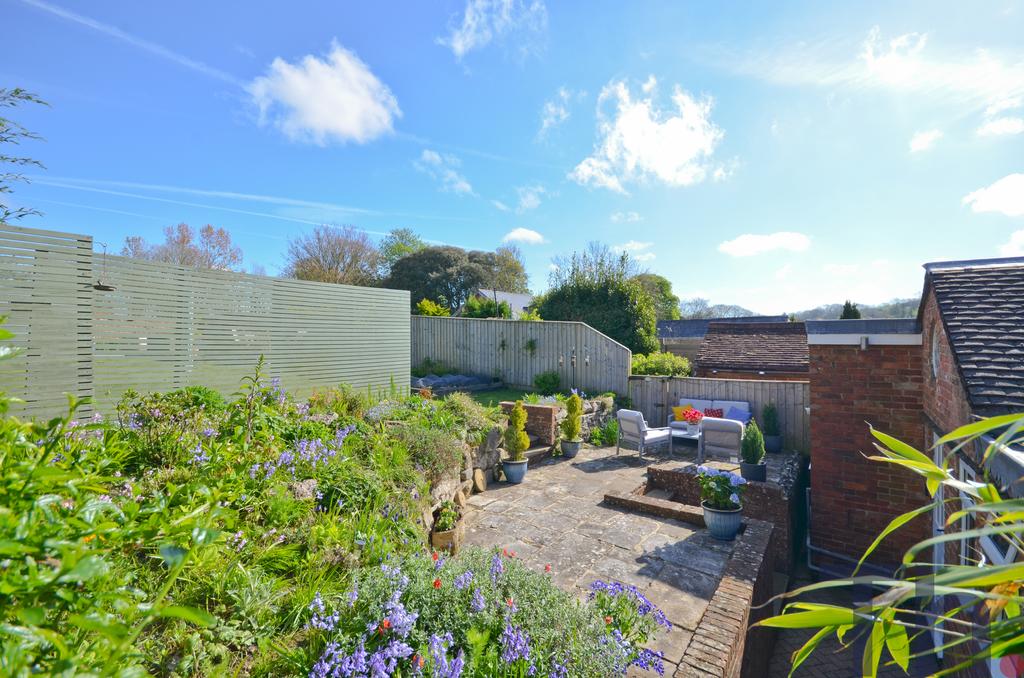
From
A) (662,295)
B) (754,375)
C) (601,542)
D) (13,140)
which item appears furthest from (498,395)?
(662,295)

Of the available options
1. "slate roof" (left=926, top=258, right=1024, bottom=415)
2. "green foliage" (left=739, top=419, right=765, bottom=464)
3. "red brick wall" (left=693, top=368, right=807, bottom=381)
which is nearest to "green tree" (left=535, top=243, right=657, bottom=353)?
"red brick wall" (left=693, top=368, right=807, bottom=381)

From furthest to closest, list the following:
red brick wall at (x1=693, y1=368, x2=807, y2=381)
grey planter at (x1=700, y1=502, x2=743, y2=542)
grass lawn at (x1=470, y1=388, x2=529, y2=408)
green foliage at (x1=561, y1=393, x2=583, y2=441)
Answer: grass lawn at (x1=470, y1=388, x2=529, y2=408) < red brick wall at (x1=693, y1=368, x2=807, y2=381) < green foliage at (x1=561, y1=393, x2=583, y2=441) < grey planter at (x1=700, y1=502, x2=743, y2=542)

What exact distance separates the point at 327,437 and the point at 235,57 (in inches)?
225

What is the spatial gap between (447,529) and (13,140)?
5.66m

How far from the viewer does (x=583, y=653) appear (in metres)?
2.35

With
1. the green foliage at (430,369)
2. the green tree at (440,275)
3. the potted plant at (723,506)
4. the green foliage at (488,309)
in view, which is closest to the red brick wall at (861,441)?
the potted plant at (723,506)

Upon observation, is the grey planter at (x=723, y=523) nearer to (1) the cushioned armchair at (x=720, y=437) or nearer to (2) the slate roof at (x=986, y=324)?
(2) the slate roof at (x=986, y=324)

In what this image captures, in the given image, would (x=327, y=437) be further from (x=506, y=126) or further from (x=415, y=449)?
(x=506, y=126)

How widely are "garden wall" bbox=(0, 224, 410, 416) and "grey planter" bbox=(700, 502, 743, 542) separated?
6.57m

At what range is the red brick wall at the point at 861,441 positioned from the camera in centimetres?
548

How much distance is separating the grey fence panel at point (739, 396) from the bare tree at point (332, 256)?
A: 804 inches

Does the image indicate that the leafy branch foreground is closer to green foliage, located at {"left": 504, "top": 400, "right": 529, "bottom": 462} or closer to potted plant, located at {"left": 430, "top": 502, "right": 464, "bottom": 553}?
potted plant, located at {"left": 430, "top": 502, "right": 464, "bottom": 553}

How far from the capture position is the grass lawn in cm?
1197

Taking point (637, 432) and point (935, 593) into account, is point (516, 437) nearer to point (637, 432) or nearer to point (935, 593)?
point (637, 432)
